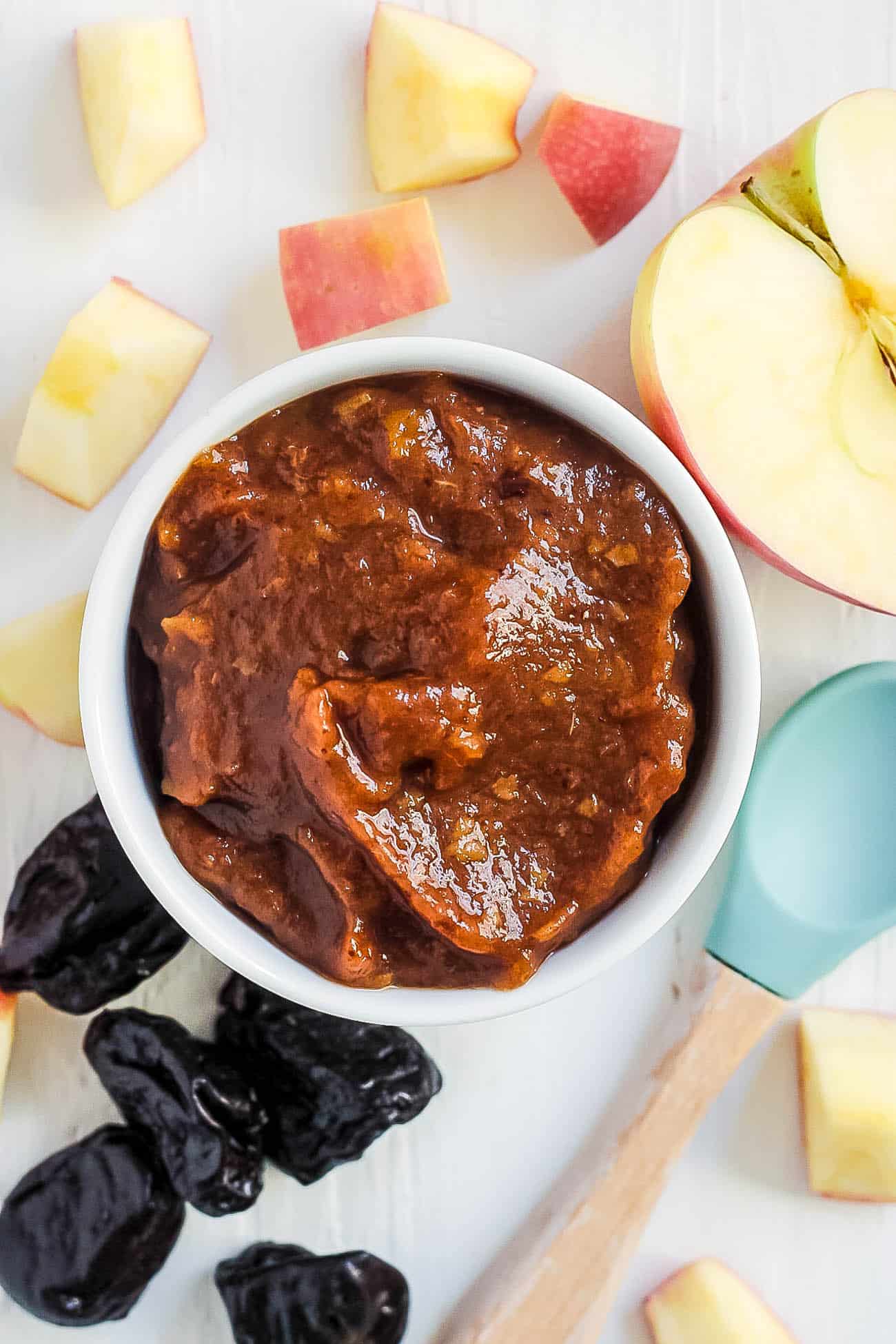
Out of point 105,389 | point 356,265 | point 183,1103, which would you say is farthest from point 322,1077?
point 356,265

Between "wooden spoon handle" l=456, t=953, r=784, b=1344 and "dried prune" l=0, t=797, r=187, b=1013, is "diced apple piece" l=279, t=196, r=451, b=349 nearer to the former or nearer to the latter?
"dried prune" l=0, t=797, r=187, b=1013

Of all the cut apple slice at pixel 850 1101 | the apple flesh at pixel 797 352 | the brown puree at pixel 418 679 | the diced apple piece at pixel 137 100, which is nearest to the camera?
the brown puree at pixel 418 679

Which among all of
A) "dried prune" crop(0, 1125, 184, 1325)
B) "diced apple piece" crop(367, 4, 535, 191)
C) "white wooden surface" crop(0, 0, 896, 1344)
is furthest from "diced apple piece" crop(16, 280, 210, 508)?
"dried prune" crop(0, 1125, 184, 1325)

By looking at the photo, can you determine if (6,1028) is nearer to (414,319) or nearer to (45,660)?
(45,660)

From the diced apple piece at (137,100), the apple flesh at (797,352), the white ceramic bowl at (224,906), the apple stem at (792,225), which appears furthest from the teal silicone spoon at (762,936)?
the diced apple piece at (137,100)

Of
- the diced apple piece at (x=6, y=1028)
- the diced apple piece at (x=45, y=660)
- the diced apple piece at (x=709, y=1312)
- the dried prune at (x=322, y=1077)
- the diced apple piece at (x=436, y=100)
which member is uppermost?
the diced apple piece at (x=436, y=100)

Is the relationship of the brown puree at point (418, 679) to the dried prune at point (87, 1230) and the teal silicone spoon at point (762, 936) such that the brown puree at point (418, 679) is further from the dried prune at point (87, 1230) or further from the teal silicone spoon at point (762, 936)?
the dried prune at point (87, 1230)
